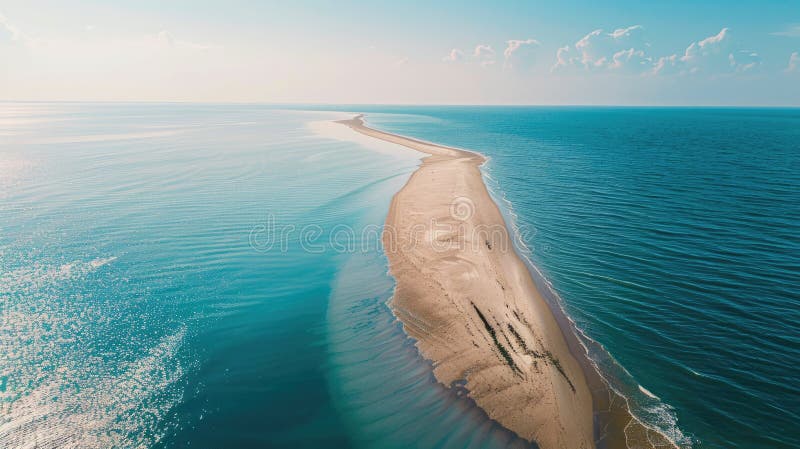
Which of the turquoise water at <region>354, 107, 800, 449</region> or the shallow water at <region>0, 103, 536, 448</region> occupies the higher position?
the turquoise water at <region>354, 107, 800, 449</region>

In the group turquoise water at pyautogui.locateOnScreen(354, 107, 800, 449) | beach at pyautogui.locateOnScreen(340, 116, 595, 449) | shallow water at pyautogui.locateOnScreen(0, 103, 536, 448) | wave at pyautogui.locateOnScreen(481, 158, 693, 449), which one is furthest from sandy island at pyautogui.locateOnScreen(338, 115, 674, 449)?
turquoise water at pyautogui.locateOnScreen(354, 107, 800, 449)

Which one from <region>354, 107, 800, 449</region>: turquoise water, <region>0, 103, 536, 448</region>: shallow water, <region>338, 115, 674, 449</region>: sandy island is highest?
<region>354, 107, 800, 449</region>: turquoise water

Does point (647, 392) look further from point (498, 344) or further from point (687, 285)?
point (687, 285)

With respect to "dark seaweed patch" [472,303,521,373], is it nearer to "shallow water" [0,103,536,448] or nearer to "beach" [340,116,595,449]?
"beach" [340,116,595,449]

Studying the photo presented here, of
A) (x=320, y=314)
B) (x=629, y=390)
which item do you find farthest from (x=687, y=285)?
(x=320, y=314)

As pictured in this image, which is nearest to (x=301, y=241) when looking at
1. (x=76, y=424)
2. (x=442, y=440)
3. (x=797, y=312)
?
(x=76, y=424)

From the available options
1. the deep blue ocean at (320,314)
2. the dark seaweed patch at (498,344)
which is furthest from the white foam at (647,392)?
the dark seaweed patch at (498,344)
